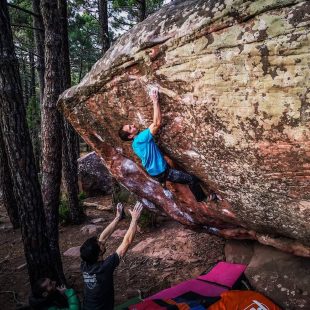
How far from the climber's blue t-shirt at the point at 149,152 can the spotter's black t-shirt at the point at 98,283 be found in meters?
1.70

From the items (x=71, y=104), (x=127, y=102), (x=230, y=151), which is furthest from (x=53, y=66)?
(x=230, y=151)

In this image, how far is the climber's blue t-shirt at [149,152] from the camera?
17.4 feet

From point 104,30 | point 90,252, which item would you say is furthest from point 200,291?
point 104,30

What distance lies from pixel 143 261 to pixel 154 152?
374 cm

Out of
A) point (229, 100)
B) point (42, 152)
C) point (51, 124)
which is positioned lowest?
point (42, 152)

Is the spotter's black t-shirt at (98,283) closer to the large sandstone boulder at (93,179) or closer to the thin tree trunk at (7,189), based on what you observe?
the thin tree trunk at (7,189)

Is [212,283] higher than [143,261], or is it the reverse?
[212,283]

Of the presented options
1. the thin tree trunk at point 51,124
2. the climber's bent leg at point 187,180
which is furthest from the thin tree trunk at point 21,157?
the climber's bent leg at point 187,180

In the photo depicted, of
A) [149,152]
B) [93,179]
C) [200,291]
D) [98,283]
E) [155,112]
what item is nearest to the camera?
[98,283]

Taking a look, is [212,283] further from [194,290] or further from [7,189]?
[7,189]

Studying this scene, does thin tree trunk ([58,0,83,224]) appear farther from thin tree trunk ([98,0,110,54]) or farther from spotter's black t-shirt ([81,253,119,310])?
spotter's black t-shirt ([81,253,119,310])

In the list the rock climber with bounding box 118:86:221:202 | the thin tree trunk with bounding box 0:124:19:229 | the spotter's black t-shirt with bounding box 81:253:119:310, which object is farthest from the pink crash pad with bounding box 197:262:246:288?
the thin tree trunk with bounding box 0:124:19:229

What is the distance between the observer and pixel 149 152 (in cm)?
535

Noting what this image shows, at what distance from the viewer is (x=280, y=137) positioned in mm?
4176
